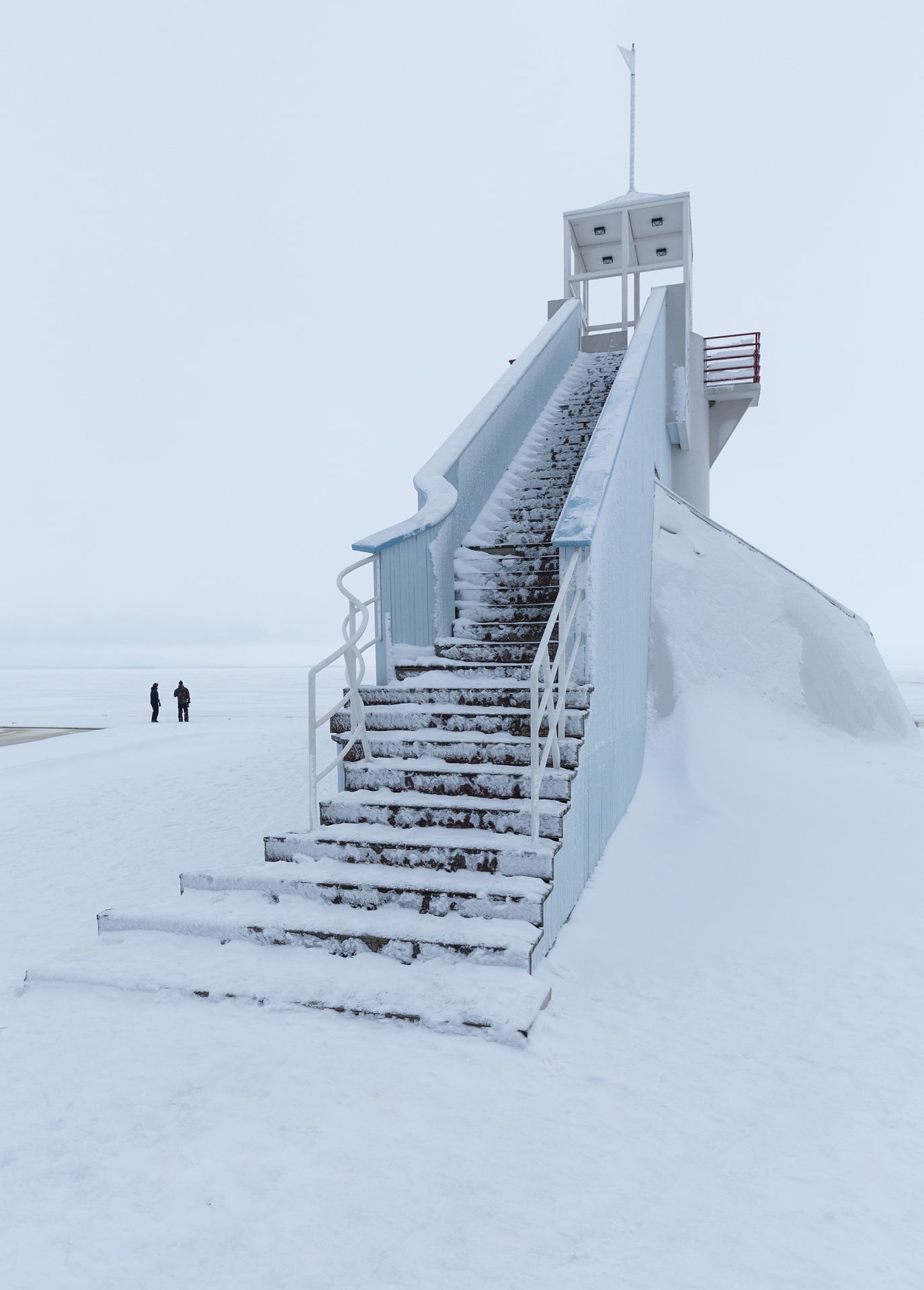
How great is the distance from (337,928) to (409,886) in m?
0.40

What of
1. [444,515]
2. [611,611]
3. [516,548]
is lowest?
[611,611]

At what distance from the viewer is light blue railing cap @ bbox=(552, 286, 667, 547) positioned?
4938mm

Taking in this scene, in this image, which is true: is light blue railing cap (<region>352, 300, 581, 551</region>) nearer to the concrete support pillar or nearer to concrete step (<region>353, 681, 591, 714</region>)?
concrete step (<region>353, 681, 591, 714</region>)

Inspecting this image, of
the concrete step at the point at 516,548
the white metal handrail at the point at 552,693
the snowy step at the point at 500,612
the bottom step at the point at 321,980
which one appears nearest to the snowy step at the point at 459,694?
the white metal handrail at the point at 552,693

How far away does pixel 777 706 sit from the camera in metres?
8.49

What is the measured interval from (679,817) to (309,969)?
3711 millimetres

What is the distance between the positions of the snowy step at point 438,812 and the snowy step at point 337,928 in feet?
2.08

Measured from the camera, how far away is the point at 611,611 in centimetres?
571

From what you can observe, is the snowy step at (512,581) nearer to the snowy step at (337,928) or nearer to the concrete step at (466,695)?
the concrete step at (466,695)

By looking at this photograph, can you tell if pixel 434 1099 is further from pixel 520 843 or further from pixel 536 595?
pixel 536 595

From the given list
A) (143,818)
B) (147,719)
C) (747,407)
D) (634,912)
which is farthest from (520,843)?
(147,719)

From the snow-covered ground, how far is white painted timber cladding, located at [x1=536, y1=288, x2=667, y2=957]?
1.11ft

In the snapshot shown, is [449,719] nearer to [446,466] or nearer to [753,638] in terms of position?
[446,466]

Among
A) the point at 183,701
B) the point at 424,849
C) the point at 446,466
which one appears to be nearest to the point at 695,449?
the point at 446,466
